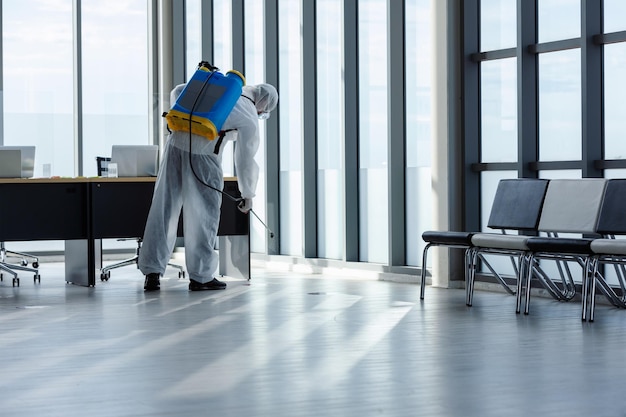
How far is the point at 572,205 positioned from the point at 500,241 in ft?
1.84

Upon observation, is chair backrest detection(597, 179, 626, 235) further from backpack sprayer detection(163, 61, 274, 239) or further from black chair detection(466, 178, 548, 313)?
backpack sprayer detection(163, 61, 274, 239)

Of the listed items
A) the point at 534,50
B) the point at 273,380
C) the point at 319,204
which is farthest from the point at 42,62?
the point at 273,380

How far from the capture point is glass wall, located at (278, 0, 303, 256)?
378 inches

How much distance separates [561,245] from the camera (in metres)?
5.49

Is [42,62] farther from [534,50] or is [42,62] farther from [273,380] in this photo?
[273,380]

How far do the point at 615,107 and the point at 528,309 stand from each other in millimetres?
1536

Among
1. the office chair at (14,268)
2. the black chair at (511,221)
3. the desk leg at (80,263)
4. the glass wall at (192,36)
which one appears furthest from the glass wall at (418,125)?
A: the glass wall at (192,36)

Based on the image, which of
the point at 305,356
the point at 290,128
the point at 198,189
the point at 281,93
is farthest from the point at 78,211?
the point at 305,356

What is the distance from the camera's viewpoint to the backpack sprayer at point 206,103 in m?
6.81

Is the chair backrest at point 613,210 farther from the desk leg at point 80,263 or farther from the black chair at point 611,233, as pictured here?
the desk leg at point 80,263

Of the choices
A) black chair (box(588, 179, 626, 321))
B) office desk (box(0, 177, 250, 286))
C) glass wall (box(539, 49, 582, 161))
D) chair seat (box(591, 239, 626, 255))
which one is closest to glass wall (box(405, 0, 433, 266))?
glass wall (box(539, 49, 582, 161))

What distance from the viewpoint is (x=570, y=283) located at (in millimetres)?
6449

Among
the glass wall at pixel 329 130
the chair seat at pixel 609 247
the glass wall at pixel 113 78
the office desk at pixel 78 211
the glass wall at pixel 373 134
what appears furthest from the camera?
the glass wall at pixel 113 78

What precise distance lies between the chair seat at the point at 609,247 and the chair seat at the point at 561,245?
1.7 inches
